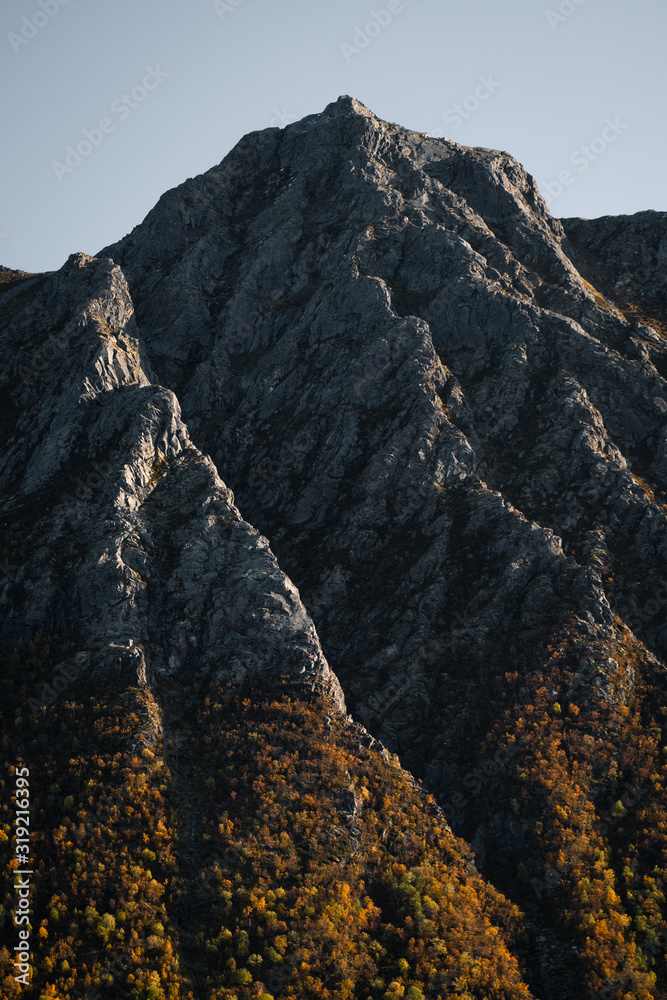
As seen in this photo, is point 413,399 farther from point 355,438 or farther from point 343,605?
point 343,605

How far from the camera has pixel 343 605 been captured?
70.9 metres

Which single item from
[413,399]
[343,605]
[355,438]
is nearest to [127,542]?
[343,605]

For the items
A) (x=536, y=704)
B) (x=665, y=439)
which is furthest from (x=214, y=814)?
(x=665, y=439)

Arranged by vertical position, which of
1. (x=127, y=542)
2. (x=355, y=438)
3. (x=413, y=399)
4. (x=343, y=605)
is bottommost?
(x=127, y=542)

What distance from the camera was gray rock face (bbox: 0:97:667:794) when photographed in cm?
6175

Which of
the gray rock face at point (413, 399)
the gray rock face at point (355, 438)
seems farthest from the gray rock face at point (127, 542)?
the gray rock face at point (413, 399)

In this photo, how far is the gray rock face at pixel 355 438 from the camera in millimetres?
61750

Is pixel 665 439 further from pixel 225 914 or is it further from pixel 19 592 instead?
pixel 19 592

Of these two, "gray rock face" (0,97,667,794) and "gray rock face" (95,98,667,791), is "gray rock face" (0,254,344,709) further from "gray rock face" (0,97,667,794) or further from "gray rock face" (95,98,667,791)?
"gray rock face" (95,98,667,791)

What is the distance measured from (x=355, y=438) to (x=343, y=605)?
22.5m

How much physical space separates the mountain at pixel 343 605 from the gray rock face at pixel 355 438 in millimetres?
404

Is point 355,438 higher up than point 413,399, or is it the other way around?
point 413,399

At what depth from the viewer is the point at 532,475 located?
7788cm

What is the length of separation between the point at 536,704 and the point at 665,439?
40.7 meters
